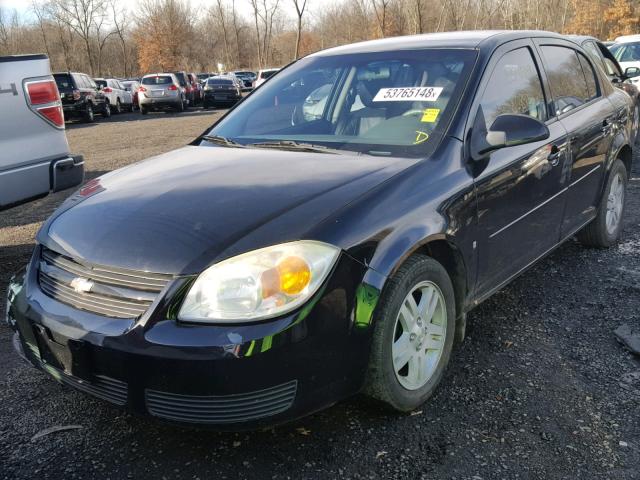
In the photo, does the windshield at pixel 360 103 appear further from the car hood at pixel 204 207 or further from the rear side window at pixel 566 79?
the rear side window at pixel 566 79

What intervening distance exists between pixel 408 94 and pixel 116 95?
24423 millimetres

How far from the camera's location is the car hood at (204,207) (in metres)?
2.11

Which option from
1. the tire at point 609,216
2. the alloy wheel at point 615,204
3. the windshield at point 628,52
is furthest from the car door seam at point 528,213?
the windshield at point 628,52

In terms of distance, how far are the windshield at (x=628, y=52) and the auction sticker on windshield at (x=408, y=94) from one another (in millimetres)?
13013

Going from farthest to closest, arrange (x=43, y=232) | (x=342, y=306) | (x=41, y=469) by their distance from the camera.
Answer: (x=43, y=232)
(x=41, y=469)
(x=342, y=306)

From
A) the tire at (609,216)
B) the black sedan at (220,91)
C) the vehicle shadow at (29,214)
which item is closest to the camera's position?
the tire at (609,216)

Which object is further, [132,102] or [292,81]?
[132,102]

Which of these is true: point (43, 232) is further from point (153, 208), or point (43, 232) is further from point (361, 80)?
point (361, 80)

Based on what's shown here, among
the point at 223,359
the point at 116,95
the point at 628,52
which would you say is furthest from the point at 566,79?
the point at 116,95

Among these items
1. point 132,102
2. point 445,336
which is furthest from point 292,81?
point 132,102

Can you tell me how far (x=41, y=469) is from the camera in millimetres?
2262

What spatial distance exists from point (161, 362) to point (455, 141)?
167cm

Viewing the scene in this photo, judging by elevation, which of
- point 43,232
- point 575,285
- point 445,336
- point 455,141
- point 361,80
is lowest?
point 575,285

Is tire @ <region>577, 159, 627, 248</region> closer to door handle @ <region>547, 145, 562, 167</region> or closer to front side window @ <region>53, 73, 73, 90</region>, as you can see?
door handle @ <region>547, 145, 562, 167</region>
